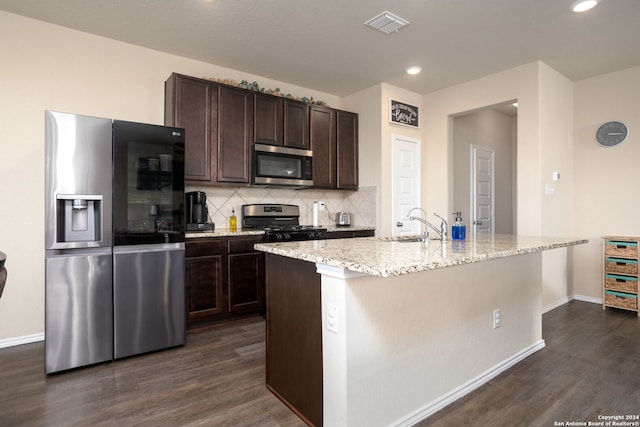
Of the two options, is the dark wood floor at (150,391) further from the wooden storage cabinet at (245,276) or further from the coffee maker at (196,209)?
the coffee maker at (196,209)

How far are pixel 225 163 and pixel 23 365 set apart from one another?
228 centimetres

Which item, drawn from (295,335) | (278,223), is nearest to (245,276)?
(278,223)

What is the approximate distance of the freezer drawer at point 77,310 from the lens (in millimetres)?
2396

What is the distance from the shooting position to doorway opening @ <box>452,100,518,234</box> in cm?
542

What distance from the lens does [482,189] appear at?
5656 mm

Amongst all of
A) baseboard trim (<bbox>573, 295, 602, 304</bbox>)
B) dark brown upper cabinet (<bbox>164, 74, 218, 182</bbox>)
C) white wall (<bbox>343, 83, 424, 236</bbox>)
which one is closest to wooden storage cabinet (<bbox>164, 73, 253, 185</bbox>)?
Answer: dark brown upper cabinet (<bbox>164, 74, 218, 182</bbox>)

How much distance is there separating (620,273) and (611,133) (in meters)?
1.61

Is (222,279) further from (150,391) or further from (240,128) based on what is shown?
(240,128)

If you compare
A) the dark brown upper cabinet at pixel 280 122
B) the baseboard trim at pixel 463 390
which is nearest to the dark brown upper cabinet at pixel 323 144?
the dark brown upper cabinet at pixel 280 122

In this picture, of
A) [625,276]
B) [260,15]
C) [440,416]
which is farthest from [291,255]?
[625,276]

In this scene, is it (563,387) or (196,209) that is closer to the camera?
(563,387)

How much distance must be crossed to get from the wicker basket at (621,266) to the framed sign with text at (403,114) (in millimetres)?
2742

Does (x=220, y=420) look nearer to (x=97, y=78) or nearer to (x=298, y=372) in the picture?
(x=298, y=372)

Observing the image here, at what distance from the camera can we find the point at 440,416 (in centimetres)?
192
